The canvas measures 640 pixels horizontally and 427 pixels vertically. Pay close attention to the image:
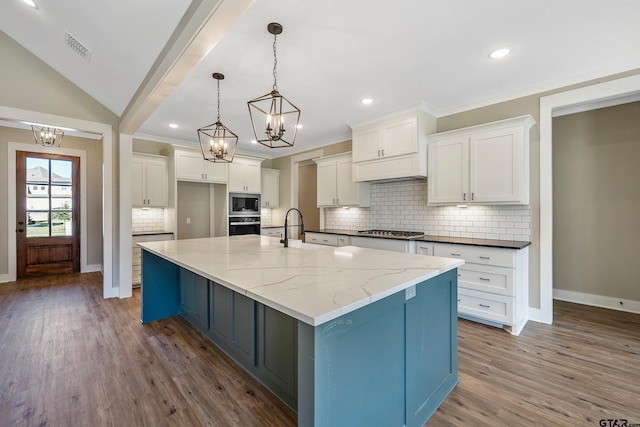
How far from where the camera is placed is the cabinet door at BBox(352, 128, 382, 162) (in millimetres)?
4067

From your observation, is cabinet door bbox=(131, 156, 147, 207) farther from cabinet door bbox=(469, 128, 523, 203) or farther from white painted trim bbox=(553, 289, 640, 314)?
white painted trim bbox=(553, 289, 640, 314)

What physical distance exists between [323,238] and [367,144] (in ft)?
5.57

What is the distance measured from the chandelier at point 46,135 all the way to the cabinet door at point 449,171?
5720mm

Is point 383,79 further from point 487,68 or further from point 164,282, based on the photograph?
point 164,282

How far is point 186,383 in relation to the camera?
6.72 feet

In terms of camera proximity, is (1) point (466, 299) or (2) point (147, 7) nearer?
(2) point (147, 7)

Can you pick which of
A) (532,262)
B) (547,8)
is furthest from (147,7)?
(532,262)

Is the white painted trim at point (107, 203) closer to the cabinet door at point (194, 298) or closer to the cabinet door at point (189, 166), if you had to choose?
the cabinet door at point (189, 166)

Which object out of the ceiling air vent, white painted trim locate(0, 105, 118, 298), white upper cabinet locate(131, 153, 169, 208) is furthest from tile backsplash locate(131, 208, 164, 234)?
the ceiling air vent

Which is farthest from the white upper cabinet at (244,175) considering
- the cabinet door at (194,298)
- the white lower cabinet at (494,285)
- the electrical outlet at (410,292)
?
the electrical outlet at (410,292)

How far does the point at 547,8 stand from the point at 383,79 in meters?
1.37

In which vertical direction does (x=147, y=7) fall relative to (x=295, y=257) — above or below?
above

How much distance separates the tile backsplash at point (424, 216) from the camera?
3283 millimetres

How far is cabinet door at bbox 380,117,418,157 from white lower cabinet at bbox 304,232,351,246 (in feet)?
4.58
